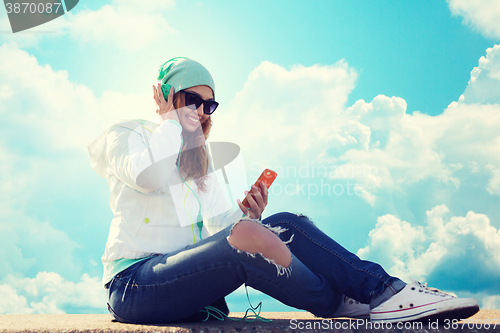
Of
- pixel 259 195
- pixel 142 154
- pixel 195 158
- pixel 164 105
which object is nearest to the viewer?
pixel 142 154

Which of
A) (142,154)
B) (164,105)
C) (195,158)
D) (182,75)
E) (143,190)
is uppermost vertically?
(182,75)

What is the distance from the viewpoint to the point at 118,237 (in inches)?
68.3

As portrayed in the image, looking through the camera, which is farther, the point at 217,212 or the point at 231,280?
the point at 217,212

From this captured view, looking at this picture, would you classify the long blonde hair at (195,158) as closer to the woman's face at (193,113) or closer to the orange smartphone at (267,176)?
the woman's face at (193,113)

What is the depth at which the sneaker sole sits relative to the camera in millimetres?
1556

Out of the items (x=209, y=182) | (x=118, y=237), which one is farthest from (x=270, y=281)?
(x=209, y=182)

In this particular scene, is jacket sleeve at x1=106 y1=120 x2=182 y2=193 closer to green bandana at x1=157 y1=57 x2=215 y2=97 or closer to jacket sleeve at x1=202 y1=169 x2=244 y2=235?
green bandana at x1=157 y1=57 x2=215 y2=97

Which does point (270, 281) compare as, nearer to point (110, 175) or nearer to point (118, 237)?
point (118, 237)

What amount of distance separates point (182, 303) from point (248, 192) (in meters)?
0.67

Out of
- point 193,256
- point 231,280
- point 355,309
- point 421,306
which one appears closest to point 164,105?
point 193,256

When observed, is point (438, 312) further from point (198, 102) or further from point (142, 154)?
point (198, 102)

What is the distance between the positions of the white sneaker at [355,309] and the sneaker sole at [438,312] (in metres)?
0.19

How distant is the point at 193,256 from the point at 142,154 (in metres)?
0.56

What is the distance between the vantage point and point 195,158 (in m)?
2.34
